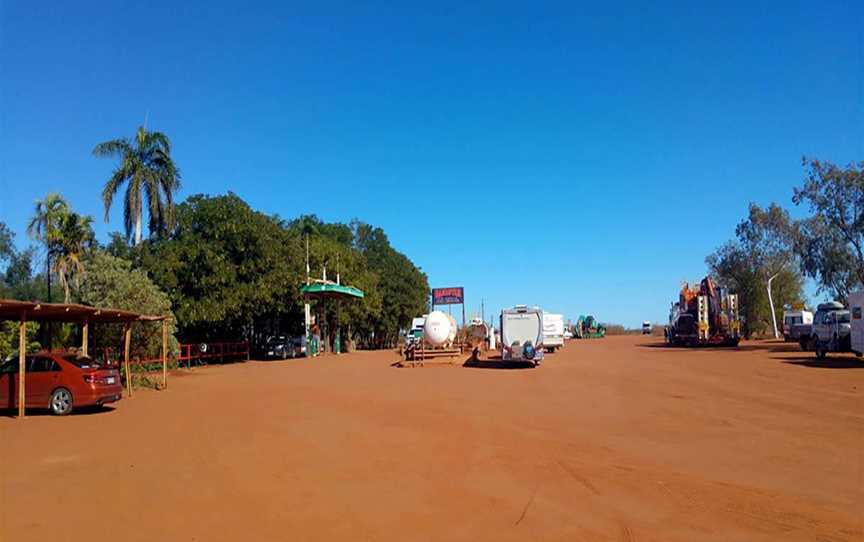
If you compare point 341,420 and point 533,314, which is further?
point 533,314

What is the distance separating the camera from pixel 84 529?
696 centimetres

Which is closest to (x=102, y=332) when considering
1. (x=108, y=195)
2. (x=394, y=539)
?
(x=108, y=195)

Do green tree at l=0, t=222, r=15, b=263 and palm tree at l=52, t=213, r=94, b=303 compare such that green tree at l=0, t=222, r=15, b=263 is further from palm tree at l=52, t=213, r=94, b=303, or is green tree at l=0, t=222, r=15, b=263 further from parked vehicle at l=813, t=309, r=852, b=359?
parked vehicle at l=813, t=309, r=852, b=359

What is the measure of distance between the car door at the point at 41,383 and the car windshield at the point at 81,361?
1.24ft

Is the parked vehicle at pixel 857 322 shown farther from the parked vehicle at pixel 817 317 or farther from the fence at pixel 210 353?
the fence at pixel 210 353

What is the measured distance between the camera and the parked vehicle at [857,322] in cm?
2770

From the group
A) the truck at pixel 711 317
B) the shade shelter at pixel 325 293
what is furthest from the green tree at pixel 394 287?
the truck at pixel 711 317

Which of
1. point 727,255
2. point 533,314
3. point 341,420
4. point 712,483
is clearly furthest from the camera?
point 727,255

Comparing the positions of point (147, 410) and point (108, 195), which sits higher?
point (108, 195)

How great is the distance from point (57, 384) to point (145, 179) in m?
25.1

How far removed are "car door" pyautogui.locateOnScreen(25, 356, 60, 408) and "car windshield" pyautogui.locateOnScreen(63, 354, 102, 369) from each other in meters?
0.38

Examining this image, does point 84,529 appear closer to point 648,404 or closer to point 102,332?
point 648,404

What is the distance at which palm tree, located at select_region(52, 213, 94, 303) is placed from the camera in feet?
117

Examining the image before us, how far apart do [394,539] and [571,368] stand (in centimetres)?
2446
